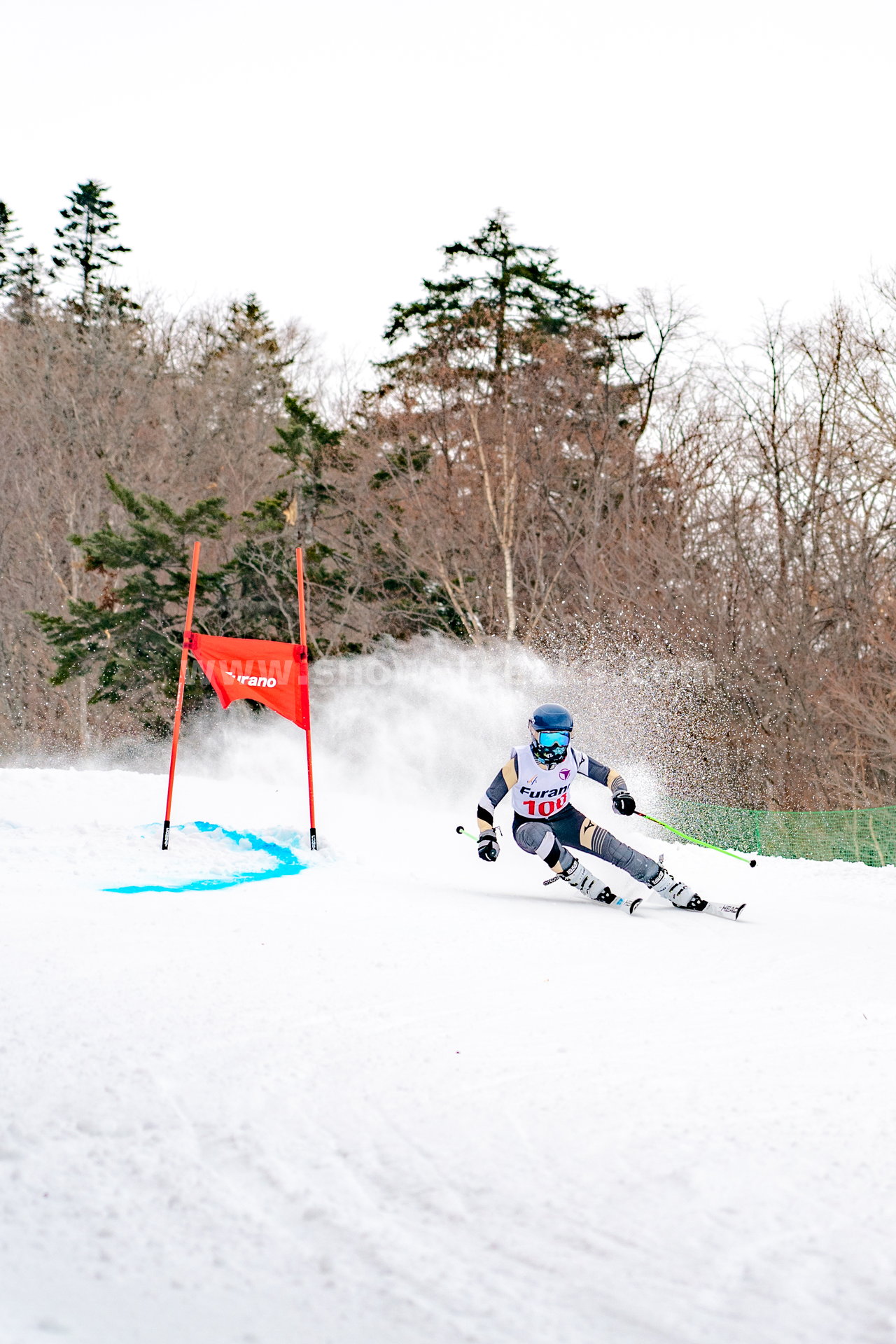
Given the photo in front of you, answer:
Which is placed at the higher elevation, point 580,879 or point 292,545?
point 292,545

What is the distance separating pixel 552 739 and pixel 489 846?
Result: 2.96 ft

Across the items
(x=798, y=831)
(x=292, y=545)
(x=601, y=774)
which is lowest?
(x=798, y=831)

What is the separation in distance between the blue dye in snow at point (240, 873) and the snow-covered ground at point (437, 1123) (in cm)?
30

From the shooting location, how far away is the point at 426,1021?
14.8ft

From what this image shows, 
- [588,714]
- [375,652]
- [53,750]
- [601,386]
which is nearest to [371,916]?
[588,714]

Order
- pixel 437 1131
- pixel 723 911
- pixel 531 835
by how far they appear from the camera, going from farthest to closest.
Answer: pixel 531 835 → pixel 723 911 → pixel 437 1131

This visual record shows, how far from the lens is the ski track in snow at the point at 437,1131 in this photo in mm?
2301

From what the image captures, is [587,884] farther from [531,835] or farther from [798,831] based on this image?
[798,831]

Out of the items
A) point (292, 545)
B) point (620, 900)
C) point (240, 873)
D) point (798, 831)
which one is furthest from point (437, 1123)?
point (292, 545)

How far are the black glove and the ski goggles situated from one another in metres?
0.76

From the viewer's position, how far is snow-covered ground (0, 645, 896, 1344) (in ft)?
7.57

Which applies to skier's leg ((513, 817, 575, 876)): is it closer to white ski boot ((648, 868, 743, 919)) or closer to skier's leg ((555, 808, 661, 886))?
skier's leg ((555, 808, 661, 886))

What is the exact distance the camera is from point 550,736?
8289mm

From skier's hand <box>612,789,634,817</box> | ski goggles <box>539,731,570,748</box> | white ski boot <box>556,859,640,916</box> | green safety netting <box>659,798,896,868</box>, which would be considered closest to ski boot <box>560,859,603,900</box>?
white ski boot <box>556,859,640,916</box>
